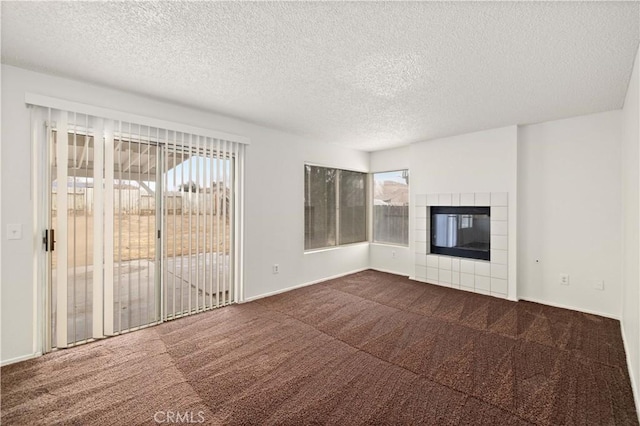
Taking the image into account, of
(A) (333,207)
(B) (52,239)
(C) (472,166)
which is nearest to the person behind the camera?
(B) (52,239)

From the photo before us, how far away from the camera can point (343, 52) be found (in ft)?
7.16

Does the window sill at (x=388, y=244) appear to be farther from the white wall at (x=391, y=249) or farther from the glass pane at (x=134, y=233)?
the glass pane at (x=134, y=233)

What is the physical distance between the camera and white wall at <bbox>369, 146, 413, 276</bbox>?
17.8ft

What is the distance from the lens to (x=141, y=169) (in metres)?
3.07

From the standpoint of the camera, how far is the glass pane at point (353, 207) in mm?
5633

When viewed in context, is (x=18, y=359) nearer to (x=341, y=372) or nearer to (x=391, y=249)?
(x=341, y=372)

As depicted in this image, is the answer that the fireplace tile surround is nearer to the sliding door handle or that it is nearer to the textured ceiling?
the textured ceiling

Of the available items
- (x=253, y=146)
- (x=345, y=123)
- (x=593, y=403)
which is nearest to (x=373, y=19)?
(x=345, y=123)

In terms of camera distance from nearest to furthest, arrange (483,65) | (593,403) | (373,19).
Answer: (373,19) < (593,403) < (483,65)

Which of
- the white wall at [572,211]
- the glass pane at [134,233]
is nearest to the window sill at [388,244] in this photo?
the white wall at [572,211]

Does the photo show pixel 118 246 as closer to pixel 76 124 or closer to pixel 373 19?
pixel 76 124

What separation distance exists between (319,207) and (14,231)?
3.78 m

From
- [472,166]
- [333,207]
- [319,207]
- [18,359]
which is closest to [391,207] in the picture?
[333,207]

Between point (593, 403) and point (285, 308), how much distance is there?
2.90m
